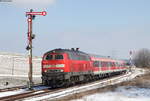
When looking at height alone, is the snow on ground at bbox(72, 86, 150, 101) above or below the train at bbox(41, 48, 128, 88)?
below

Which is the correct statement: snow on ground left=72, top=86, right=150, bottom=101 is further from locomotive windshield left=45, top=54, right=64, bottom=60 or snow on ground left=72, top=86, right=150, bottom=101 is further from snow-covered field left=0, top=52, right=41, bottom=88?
snow-covered field left=0, top=52, right=41, bottom=88

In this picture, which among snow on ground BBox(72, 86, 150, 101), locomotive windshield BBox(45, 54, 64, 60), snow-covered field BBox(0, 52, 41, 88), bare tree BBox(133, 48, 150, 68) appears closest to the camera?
→ snow on ground BBox(72, 86, 150, 101)

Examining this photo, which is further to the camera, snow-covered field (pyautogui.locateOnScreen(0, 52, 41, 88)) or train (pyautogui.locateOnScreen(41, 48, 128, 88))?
snow-covered field (pyautogui.locateOnScreen(0, 52, 41, 88))

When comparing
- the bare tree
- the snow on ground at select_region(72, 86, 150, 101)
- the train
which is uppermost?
the bare tree

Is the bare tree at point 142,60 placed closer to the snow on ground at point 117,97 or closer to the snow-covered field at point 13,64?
the snow-covered field at point 13,64

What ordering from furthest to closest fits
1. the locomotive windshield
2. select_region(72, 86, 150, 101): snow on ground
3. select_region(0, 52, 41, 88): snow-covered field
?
1. select_region(0, 52, 41, 88): snow-covered field
2. the locomotive windshield
3. select_region(72, 86, 150, 101): snow on ground

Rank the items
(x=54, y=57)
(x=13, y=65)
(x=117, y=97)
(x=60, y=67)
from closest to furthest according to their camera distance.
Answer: (x=117, y=97) → (x=60, y=67) → (x=54, y=57) → (x=13, y=65)

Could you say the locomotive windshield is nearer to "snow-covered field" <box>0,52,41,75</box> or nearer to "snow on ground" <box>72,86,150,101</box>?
→ "snow on ground" <box>72,86,150,101</box>

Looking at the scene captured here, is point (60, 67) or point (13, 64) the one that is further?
point (13, 64)

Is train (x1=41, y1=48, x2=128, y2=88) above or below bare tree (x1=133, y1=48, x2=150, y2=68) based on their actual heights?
below

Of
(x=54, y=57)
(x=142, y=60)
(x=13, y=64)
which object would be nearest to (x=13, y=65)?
(x=13, y=64)

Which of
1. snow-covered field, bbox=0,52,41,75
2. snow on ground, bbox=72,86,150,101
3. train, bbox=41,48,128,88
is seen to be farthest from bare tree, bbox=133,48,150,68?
snow on ground, bbox=72,86,150,101

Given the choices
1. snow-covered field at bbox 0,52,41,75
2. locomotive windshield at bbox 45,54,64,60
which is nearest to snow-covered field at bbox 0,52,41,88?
snow-covered field at bbox 0,52,41,75

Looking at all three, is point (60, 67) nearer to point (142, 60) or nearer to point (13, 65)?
point (13, 65)
